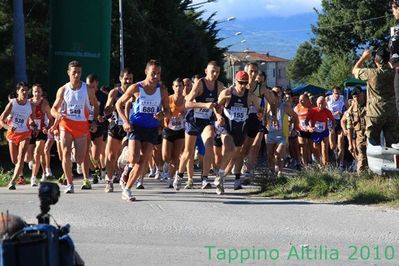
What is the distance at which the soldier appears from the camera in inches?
493

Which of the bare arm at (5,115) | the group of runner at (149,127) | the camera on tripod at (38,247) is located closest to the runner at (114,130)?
the group of runner at (149,127)

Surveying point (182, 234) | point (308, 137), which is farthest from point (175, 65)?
point (182, 234)

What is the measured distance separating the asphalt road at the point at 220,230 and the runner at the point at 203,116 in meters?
1.16

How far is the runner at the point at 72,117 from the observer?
1106 cm

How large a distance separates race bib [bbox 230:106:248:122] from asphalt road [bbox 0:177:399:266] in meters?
1.27

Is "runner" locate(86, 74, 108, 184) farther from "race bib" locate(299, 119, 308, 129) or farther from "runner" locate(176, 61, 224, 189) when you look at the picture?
"race bib" locate(299, 119, 308, 129)

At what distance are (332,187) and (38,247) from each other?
296 inches

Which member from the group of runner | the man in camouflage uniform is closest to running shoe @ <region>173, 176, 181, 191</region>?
the group of runner

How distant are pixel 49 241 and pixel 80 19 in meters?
13.9

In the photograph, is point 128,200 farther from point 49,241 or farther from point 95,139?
point 49,241

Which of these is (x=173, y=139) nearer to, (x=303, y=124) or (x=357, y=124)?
(x=357, y=124)

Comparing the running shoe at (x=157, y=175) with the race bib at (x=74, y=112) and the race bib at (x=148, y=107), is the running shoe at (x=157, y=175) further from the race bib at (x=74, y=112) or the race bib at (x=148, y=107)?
the race bib at (x=148, y=107)

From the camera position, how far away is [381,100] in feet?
34.0

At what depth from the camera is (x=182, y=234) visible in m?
7.93
